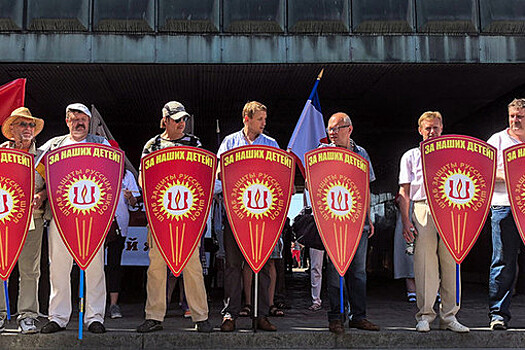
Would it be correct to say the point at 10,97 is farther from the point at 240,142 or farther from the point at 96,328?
the point at 96,328

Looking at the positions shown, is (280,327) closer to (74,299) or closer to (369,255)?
(74,299)

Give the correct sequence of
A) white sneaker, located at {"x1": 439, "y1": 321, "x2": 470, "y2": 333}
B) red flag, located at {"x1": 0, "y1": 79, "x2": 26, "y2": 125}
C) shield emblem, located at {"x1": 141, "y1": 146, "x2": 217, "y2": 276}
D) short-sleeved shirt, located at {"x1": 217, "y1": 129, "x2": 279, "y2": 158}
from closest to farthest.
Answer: shield emblem, located at {"x1": 141, "y1": 146, "x2": 217, "y2": 276}
white sneaker, located at {"x1": 439, "y1": 321, "x2": 470, "y2": 333}
short-sleeved shirt, located at {"x1": 217, "y1": 129, "x2": 279, "y2": 158}
red flag, located at {"x1": 0, "y1": 79, "x2": 26, "y2": 125}

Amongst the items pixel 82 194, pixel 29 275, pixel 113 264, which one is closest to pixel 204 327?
pixel 82 194

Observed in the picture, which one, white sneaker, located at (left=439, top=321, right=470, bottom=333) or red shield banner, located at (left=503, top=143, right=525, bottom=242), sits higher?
red shield banner, located at (left=503, top=143, right=525, bottom=242)

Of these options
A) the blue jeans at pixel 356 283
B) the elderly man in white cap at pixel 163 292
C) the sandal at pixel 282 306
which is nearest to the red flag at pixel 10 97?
the elderly man in white cap at pixel 163 292

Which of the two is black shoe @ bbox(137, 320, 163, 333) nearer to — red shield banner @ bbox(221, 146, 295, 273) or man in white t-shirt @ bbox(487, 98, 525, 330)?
red shield banner @ bbox(221, 146, 295, 273)

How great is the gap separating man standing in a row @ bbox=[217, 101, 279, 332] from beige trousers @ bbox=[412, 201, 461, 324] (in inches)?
50.8

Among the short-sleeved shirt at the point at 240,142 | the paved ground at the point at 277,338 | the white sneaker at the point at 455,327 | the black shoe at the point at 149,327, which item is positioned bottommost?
the paved ground at the point at 277,338

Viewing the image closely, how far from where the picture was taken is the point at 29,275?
4887 millimetres

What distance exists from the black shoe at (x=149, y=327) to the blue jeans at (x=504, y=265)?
2.87 m

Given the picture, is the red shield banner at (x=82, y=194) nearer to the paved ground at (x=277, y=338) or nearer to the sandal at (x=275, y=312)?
the paved ground at (x=277, y=338)

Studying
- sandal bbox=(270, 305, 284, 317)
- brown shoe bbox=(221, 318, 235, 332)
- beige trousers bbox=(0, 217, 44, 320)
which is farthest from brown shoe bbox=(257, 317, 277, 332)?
beige trousers bbox=(0, 217, 44, 320)

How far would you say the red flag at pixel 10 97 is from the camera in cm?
645

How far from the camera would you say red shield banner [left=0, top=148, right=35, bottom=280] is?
457 centimetres
